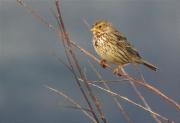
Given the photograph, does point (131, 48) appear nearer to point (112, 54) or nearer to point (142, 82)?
point (112, 54)

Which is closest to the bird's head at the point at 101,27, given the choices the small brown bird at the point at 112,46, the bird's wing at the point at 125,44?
the small brown bird at the point at 112,46

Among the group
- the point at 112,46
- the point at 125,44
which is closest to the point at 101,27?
the point at 112,46

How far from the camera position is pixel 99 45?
5320 millimetres

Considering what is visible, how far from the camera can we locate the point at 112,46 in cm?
559

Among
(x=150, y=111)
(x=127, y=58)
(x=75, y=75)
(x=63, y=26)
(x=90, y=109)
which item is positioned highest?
(x=127, y=58)

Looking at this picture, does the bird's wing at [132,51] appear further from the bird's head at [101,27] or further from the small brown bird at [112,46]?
the bird's head at [101,27]

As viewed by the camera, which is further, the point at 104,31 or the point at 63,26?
the point at 104,31

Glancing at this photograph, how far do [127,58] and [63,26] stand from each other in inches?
143

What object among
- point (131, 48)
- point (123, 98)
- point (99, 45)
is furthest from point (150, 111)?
point (131, 48)

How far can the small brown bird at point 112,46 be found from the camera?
5.28 meters

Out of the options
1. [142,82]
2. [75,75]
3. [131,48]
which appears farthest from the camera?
[131,48]

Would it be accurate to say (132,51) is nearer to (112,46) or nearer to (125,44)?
(125,44)

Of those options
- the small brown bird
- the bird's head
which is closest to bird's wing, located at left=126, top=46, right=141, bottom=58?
the small brown bird

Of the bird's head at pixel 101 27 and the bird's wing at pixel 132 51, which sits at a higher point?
the bird's head at pixel 101 27
